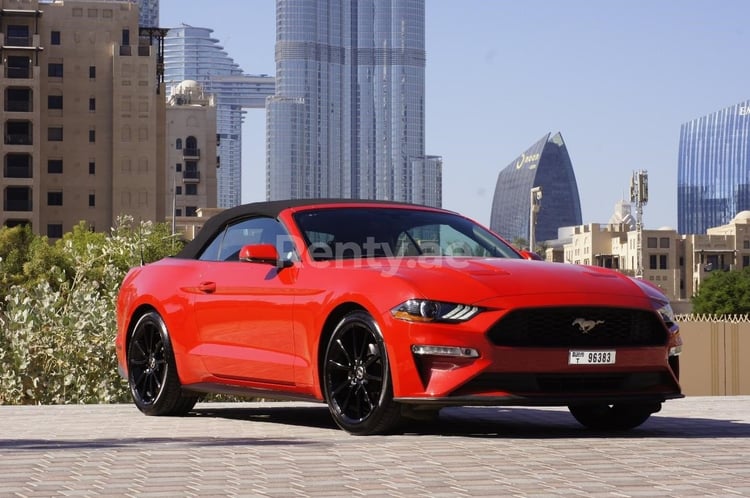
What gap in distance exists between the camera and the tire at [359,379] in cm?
813

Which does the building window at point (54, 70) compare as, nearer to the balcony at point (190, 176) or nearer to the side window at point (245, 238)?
the balcony at point (190, 176)

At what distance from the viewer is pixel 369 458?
7102 mm

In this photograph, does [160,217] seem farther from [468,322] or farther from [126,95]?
[468,322]

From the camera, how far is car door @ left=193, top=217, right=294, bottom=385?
904 cm

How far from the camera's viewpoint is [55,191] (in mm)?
Answer: 122812

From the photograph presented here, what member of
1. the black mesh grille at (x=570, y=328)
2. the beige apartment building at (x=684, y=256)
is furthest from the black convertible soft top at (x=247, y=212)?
the beige apartment building at (x=684, y=256)

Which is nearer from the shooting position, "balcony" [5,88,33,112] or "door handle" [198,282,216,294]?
"door handle" [198,282,216,294]

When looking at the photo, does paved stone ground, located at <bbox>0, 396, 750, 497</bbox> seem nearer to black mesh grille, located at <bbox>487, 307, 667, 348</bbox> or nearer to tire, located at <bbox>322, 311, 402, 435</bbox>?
tire, located at <bbox>322, 311, 402, 435</bbox>

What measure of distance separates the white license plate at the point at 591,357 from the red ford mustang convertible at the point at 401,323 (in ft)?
0.03

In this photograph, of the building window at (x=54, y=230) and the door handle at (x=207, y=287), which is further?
the building window at (x=54, y=230)

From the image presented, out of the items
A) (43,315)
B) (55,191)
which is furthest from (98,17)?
(43,315)

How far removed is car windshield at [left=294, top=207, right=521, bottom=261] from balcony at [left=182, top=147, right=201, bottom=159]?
171161 mm

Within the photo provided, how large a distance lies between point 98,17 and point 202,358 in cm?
11792

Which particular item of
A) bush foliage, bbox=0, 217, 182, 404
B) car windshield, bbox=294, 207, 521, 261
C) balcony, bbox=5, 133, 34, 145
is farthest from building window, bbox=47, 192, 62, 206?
car windshield, bbox=294, 207, 521, 261
